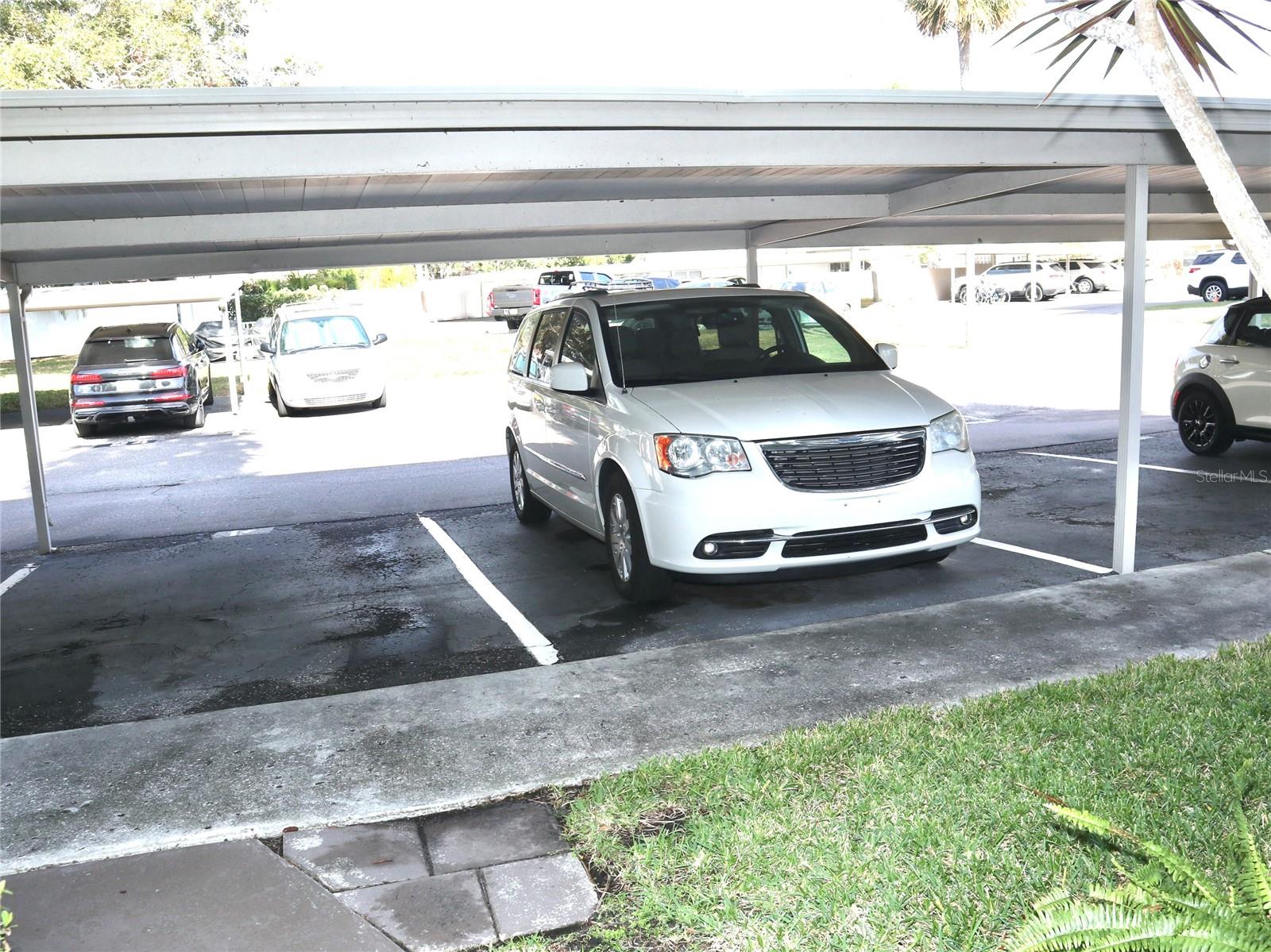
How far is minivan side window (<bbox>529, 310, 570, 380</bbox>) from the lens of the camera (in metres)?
8.48

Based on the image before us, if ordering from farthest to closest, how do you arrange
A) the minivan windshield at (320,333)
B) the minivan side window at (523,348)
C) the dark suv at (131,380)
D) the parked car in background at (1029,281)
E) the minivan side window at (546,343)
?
the parked car in background at (1029,281) → the minivan windshield at (320,333) → the dark suv at (131,380) → the minivan side window at (523,348) → the minivan side window at (546,343)

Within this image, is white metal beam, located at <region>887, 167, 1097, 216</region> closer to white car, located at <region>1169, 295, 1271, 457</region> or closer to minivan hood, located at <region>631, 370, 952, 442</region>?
minivan hood, located at <region>631, 370, 952, 442</region>

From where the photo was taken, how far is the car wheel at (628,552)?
263 inches

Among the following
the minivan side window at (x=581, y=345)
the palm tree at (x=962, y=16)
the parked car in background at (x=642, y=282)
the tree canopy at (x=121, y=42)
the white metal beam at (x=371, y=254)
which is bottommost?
the minivan side window at (x=581, y=345)

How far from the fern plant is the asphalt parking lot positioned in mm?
3527

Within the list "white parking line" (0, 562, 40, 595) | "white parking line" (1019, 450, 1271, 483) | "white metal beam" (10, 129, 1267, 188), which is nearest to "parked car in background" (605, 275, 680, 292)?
"white parking line" (1019, 450, 1271, 483)

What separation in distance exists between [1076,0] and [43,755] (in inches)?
338

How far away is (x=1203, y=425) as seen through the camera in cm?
1155

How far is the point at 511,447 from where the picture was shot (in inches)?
392

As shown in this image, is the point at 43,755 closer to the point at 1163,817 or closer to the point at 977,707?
the point at 977,707

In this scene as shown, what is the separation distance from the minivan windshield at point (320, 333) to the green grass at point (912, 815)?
1809cm

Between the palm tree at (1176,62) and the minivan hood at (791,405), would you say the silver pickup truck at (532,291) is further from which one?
the minivan hood at (791,405)

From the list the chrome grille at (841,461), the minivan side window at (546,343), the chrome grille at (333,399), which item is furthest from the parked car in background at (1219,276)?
the chrome grille at (841,461)

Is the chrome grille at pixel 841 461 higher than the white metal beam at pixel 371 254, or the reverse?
the white metal beam at pixel 371 254
